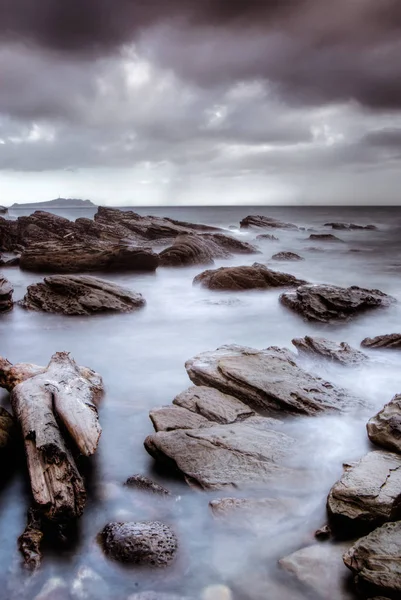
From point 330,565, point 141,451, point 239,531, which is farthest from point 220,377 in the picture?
point 330,565

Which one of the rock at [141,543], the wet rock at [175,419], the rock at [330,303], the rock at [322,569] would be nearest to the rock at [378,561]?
the rock at [322,569]

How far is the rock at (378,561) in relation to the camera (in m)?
2.47

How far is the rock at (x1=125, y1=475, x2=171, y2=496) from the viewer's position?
357 cm

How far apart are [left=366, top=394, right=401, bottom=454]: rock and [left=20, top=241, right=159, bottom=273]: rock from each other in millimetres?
10529

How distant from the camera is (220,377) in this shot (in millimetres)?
5094

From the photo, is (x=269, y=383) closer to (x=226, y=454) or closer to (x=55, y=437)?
(x=226, y=454)

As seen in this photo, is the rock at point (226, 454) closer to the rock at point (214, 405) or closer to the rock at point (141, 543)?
the rock at point (214, 405)

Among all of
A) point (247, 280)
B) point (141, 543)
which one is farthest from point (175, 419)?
point (247, 280)

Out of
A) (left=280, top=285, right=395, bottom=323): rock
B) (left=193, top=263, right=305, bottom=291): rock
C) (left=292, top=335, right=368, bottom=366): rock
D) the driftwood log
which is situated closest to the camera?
the driftwood log

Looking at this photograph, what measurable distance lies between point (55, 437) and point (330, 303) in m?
6.56

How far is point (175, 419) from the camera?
14.0ft

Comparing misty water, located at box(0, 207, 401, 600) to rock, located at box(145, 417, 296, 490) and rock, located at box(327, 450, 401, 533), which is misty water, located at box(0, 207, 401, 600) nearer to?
rock, located at box(145, 417, 296, 490)

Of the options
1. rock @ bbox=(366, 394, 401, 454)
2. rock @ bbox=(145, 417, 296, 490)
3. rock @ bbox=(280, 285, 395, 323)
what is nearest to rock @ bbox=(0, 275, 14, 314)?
rock @ bbox=(280, 285, 395, 323)

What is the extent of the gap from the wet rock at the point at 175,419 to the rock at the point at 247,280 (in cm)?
713
